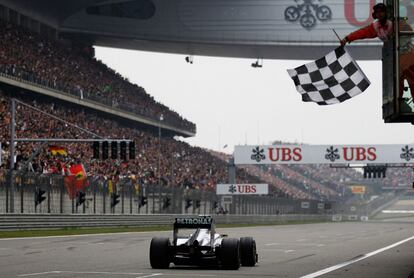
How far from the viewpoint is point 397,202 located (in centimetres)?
15038

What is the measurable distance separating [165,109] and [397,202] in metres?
81.6

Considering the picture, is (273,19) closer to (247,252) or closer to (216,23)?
(216,23)

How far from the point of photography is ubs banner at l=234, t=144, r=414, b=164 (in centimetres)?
6344

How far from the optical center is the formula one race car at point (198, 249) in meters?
15.4

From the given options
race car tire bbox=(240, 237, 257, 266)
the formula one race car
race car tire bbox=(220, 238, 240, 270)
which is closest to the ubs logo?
race car tire bbox=(240, 237, 257, 266)

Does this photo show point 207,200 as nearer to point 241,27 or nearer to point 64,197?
point 241,27

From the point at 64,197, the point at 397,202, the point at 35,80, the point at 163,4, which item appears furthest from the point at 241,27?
the point at 397,202

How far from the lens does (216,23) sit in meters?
66.4

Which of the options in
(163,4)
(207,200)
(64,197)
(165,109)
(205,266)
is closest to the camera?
(205,266)

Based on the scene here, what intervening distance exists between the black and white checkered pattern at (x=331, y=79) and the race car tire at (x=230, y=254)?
12.0ft

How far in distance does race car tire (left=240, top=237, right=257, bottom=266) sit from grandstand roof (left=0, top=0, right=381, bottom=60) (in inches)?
1998

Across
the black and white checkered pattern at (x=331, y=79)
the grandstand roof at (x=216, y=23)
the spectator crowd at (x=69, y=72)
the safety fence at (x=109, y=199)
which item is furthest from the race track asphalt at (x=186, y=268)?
the grandstand roof at (x=216, y=23)

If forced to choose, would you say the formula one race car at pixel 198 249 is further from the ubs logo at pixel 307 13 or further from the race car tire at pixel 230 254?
the ubs logo at pixel 307 13

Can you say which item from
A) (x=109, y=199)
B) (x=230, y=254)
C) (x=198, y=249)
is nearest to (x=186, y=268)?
(x=198, y=249)
